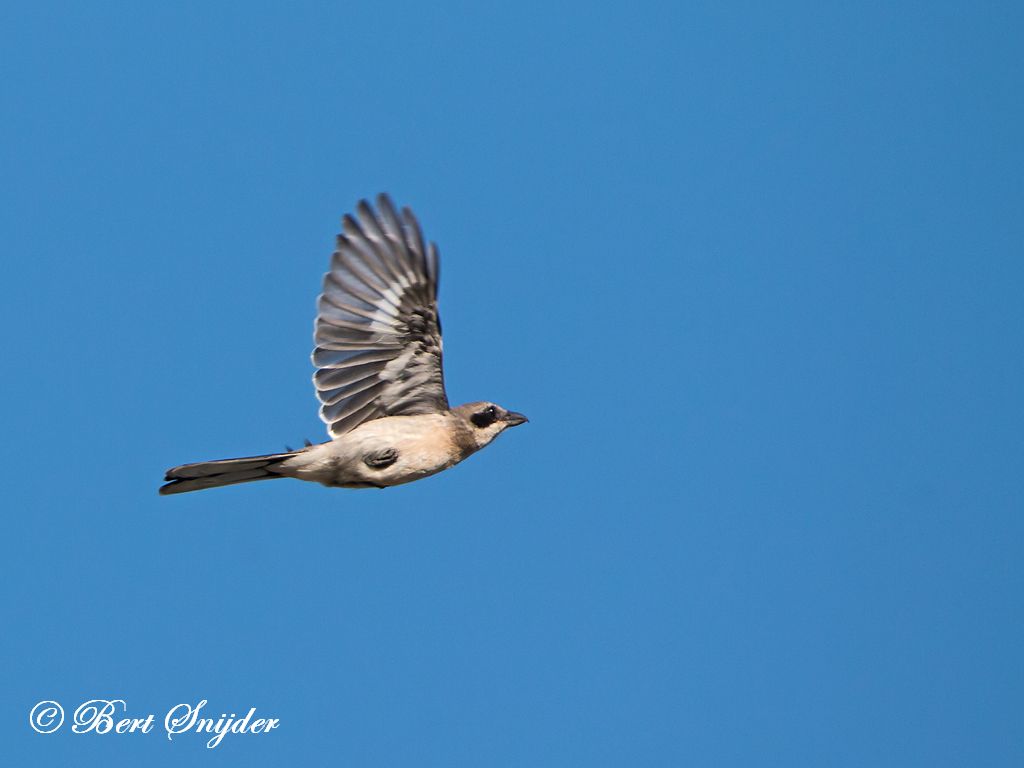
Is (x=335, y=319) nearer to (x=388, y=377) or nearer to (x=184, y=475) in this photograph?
(x=388, y=377)

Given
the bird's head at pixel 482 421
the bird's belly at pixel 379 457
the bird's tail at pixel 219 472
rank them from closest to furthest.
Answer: the bird's tail at pixel 219 472 < the bird's belly at pixel 379 457 < the bird's head at pixel 482 421

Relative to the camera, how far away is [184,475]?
33.0 feet

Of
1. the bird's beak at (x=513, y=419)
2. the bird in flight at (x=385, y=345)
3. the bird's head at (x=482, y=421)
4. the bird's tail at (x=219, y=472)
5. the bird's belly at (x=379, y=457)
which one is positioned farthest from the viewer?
the bird's beak at (x=513, y=419)

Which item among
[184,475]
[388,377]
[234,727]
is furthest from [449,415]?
[234,727]

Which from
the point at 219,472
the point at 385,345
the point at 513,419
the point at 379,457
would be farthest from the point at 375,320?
the point at 219,472

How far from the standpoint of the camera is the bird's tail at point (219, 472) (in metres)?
10.0

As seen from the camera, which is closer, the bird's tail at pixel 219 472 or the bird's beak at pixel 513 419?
the bird's tail at pixel 219 472

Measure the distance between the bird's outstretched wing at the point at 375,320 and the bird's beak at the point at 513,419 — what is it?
761mm

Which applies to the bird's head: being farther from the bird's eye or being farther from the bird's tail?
the bird's tail

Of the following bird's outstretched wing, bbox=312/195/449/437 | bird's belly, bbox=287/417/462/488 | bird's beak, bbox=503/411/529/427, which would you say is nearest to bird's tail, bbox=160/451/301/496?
Answer: bird's belly, bbox=287/417/462/488

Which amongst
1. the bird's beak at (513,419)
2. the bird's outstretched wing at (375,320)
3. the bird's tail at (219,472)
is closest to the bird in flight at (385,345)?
the bird's outstretched wing at (375,320)

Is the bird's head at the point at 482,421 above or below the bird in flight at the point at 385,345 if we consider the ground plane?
below

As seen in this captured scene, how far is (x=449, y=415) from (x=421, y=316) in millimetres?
865

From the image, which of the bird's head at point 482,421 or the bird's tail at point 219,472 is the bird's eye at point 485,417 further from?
the bird's tail at point 219,472
